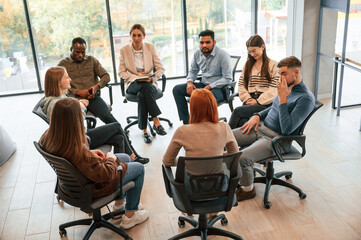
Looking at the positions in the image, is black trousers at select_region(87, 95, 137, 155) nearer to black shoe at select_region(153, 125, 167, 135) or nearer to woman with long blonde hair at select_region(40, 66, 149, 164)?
woman with long blonde hair at select_region(40, 66, 149, 164)

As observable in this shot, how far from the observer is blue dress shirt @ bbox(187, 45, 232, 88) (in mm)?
4723

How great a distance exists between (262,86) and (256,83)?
7 centimetres

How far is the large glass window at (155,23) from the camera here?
6.82 m

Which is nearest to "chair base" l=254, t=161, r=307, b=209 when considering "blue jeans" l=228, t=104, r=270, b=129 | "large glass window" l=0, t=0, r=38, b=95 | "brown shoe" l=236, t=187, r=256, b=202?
"brown shoe" l=236, t=187, r=256, b=202

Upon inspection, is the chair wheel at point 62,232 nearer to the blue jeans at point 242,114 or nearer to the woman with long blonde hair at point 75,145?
the woman with long blonde hair at point 75,145

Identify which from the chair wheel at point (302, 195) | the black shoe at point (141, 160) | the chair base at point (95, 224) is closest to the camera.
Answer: the chair base at point (95, 224)

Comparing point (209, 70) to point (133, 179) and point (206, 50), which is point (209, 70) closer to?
point (206, 50)

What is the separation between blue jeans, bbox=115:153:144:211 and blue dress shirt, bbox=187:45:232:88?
191 centimetres

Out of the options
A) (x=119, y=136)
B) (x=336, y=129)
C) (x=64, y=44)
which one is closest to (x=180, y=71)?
(x=64, y=44)

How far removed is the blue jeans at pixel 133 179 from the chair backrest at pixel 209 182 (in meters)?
0.50

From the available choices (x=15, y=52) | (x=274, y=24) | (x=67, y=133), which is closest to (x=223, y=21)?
(x=274, y=24)

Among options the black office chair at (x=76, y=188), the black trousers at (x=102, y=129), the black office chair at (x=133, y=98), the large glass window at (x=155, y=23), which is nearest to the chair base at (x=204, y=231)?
the black office chair at (x=76, y=188)

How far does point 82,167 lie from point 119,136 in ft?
3.46

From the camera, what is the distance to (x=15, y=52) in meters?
6.75
